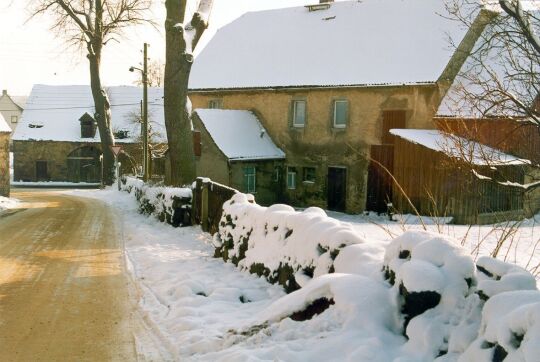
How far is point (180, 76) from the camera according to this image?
1520 centimetres

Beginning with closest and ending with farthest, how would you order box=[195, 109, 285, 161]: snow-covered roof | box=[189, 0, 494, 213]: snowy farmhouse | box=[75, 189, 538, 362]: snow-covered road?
box=[75, 189, 538, 362]: snow-covered road, box=[189, 0, 494, 213]: snowy farmhouse, box=[195, 109, 285, 161]: snow-covered roof

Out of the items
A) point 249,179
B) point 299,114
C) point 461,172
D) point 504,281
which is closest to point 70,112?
point 249,179

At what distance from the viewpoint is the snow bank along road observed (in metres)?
5.97

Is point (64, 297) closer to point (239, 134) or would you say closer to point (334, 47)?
point (239, 134)

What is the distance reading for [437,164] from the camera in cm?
1961

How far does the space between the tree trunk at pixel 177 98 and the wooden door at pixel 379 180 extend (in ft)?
34.1

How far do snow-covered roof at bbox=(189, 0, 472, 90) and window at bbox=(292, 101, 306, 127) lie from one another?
42.3 inches

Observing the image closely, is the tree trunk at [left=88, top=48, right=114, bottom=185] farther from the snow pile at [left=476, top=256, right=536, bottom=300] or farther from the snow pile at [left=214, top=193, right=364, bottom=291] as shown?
the snow pile at [left=476, top=256, right=536, bottom=300]

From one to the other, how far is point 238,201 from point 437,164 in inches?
450

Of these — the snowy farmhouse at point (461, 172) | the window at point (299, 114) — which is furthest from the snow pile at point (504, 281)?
the window at point (299, 114)

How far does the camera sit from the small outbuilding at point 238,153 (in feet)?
83.7

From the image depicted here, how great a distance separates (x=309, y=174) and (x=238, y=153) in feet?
12.4

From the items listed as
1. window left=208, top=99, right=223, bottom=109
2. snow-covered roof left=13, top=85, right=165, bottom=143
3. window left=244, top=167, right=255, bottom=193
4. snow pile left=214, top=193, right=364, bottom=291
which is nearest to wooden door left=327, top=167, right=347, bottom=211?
window left=244, top=167, right=255, bottom=193

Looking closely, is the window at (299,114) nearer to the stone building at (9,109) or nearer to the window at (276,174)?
the window at (276,174)
